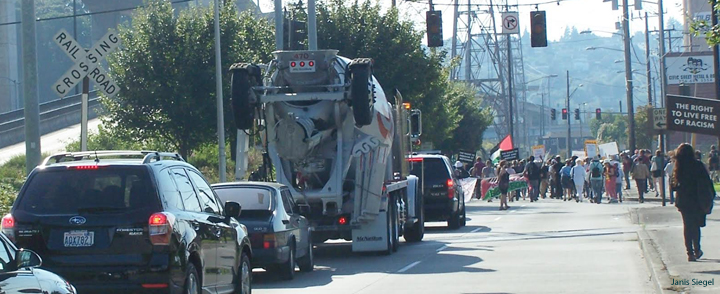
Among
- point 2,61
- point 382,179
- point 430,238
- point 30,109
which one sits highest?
point 2,61

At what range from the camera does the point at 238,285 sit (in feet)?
38.4

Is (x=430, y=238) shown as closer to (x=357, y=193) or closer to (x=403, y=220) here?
(x=403, y=220)

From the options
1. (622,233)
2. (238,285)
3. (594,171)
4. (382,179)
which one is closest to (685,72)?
(594,171)

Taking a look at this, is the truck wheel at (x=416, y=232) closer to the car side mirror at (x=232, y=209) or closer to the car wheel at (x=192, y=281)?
the car side mirror at (x=232, y=209)

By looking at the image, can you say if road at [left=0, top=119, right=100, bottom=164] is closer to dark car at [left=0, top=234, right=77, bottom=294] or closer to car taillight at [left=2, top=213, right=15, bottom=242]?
car taillight at [left=2, top=213, right=15, bottom=242]

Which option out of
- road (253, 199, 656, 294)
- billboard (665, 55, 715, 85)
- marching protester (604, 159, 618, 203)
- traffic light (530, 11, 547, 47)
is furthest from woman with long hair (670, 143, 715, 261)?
billboard (665, 55, 715, 85)

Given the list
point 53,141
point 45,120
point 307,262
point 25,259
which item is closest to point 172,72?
point 307,262

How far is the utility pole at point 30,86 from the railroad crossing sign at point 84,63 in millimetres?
380

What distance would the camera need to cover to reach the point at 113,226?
9.43m

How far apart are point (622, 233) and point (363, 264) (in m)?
7.11

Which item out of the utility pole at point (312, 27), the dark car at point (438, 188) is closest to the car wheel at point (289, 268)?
the dark car at point (438, 188)

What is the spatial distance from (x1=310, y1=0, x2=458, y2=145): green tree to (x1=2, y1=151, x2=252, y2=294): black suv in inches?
990

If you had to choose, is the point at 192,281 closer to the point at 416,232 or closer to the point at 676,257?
the point at 676,257

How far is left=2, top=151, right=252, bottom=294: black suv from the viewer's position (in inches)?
369
